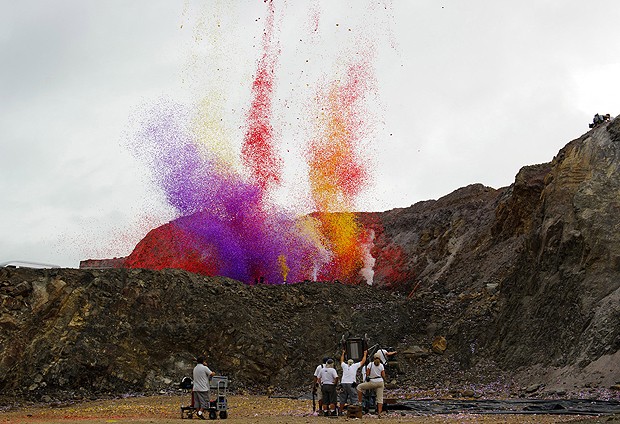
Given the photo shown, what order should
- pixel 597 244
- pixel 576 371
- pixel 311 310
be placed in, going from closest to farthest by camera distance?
pixel 576 371 → pixel 597 244 → pixel 311 310

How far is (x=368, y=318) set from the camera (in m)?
44.1

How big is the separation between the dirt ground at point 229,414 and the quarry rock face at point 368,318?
4.26 metres

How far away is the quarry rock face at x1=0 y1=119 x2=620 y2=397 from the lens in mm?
34531

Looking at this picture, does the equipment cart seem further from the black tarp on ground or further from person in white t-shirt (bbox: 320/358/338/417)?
the black tarp on ground

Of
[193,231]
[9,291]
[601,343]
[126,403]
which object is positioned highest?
[193,231]

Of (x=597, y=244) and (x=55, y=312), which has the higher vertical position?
(x=597, y=244)

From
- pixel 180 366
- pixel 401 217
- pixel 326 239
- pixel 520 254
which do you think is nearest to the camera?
pixel 180 366

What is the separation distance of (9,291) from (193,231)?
20071 mm

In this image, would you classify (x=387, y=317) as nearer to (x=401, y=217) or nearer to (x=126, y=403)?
Result: (x=126, y=403)

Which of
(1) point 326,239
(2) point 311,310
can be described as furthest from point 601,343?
(1) point 326,239

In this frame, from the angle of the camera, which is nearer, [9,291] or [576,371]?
[576,371]

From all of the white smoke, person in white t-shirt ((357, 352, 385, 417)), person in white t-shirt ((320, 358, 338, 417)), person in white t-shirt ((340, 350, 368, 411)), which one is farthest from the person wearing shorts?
the white smoke

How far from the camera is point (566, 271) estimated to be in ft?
120

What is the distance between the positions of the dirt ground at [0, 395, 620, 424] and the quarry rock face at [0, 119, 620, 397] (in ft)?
14.0
